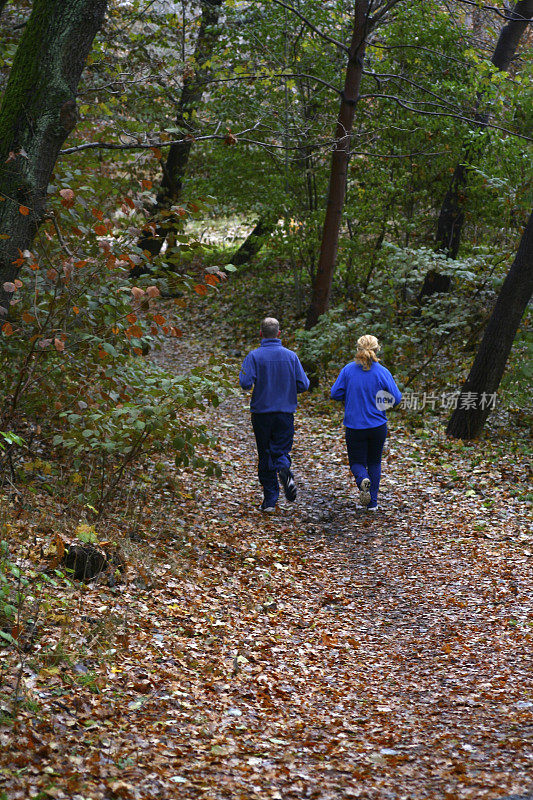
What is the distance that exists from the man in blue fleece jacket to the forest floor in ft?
1.63

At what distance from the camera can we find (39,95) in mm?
5105

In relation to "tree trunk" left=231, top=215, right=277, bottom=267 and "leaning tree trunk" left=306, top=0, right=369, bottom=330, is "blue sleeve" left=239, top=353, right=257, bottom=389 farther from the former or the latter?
"tree trunk" left=231, top=215, right=277, bottom=267

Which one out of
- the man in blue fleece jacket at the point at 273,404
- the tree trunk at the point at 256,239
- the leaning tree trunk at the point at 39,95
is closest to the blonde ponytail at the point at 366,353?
the man in blue fleece jacket at the point at 273,404

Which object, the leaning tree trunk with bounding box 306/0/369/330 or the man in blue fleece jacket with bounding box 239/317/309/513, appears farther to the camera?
the leaning tree trunk with bounding box 306/0/369/330

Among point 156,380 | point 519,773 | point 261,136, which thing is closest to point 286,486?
point 156,380

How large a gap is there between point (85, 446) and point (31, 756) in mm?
3553

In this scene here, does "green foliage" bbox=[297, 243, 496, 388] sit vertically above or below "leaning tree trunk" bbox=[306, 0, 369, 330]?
below

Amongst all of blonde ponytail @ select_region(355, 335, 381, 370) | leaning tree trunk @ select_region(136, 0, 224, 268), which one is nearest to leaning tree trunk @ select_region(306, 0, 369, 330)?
leaning tree trunk @ select_region(136, 0, 224, 268)

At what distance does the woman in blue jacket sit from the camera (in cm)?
833

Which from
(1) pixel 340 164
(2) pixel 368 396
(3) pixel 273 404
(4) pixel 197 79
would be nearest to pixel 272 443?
(3) pixel 273 404

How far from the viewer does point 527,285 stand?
10.2m

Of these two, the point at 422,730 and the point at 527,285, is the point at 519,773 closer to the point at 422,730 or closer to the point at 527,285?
the point at 422,730

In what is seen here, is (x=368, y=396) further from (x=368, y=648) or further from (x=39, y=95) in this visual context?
(x=39, y=95)

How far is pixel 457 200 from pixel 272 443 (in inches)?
357
